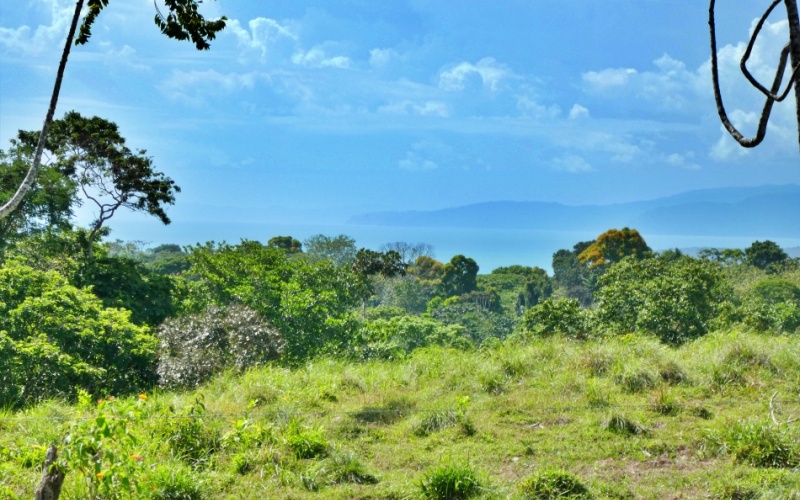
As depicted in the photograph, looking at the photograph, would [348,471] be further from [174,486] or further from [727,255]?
[727,255]

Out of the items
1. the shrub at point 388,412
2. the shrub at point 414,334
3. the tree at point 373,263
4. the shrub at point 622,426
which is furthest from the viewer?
the tree at point 373,263

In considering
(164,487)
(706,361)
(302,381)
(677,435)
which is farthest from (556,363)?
(164,487)

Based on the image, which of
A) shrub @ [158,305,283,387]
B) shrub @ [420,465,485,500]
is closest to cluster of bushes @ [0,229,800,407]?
shrub @ [158,305,283,387]

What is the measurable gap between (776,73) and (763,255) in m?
44.0

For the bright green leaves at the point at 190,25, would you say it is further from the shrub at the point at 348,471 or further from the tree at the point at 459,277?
the tree at the point at 459,277

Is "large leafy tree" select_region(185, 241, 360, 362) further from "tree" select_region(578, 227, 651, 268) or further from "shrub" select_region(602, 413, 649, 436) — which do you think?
"tree" select_region(578, 227, 651, 268)

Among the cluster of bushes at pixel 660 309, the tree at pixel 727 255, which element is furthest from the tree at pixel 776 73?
the tree at pixel 727 255

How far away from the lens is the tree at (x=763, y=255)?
134 ft

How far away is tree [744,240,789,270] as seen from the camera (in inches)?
1610

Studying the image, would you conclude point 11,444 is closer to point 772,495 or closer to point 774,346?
point 772,495

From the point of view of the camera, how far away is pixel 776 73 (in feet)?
9.37

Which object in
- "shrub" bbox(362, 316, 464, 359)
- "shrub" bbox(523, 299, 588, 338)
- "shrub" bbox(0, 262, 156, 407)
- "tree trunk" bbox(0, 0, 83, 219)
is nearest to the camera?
"tree trunk" bbox(0, 0, 83, 219)

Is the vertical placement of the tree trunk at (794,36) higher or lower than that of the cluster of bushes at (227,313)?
higher

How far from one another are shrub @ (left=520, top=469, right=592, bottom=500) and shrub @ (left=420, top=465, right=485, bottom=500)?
31cm
